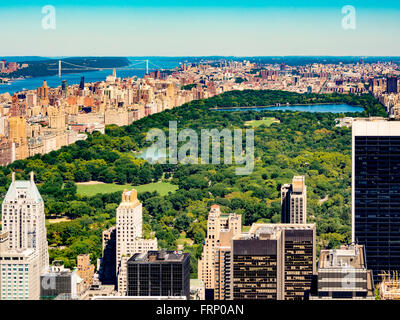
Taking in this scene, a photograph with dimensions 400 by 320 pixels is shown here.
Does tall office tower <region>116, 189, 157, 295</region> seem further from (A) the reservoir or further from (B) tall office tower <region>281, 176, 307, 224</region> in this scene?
(A) the reservoir

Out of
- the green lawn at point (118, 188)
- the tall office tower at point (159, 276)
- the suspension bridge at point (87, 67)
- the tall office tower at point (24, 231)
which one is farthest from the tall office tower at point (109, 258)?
the suspension bridge at point (87, 67)

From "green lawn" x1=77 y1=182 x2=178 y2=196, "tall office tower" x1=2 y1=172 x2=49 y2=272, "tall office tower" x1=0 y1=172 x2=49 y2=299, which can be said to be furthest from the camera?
"green lawn" x1=77 y1=182 x2=178 y2=196

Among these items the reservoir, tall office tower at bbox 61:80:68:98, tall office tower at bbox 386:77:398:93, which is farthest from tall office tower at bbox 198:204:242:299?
tall office tower at bbox 61:80:68:98

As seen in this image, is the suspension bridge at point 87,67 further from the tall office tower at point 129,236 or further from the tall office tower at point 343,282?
the tall office tower at point 343,282

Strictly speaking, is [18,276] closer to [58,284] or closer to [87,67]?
[58,284]

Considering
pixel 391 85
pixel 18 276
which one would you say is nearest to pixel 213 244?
pixel 18 276
